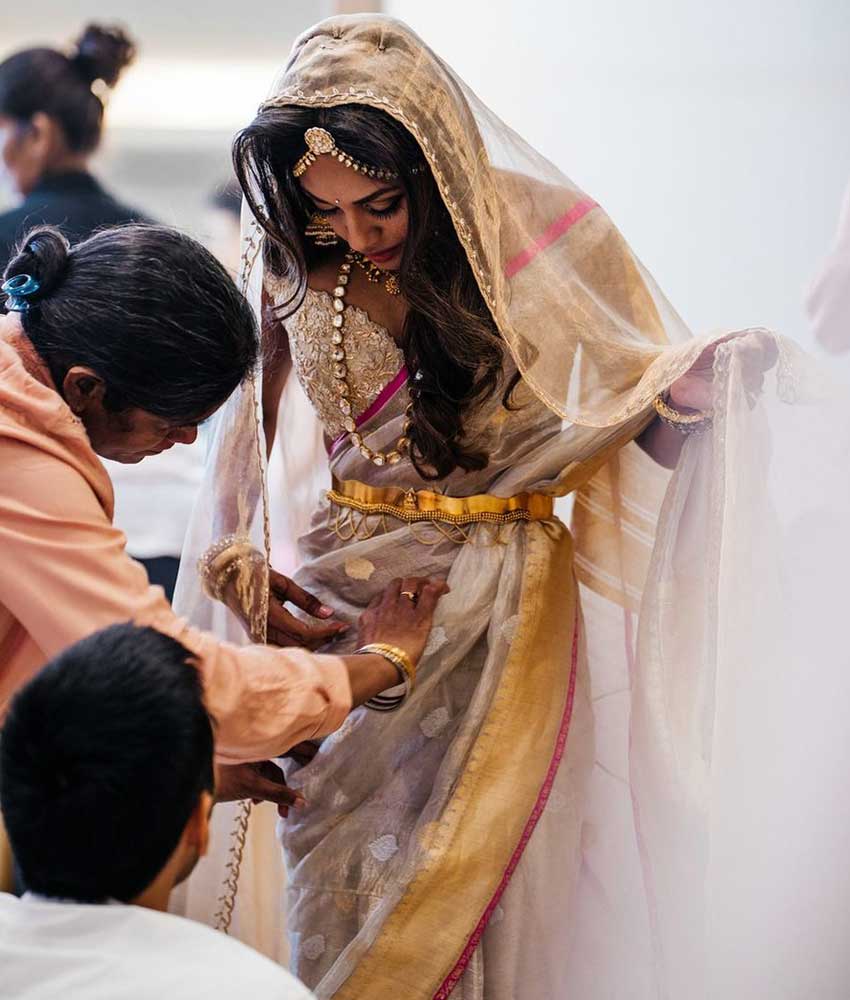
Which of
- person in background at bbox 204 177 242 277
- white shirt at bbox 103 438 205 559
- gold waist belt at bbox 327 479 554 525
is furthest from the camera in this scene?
person in background at bbox 204 177 242 277

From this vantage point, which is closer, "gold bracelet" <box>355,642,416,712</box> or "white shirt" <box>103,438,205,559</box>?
"gold bracelet" <box>355,642,416,712</box>

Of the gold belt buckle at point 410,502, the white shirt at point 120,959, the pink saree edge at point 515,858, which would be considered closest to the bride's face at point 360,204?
the gold belt buckle at point 410,502

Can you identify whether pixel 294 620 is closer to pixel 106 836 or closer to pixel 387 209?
pixel 387 209

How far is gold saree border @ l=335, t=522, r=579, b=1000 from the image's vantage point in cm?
157

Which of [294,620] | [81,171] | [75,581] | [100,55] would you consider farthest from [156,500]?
[75,581]

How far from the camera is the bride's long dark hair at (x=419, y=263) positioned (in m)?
1.54

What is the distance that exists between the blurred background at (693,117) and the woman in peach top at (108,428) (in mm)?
215

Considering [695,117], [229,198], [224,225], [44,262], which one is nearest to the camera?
[44,262]

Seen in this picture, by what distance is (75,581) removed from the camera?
132 centimetres

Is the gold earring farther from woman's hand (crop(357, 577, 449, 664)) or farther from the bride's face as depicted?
woman's hand (crop(357, 577, 449, 664))

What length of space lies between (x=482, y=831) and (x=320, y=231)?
0.72 metres

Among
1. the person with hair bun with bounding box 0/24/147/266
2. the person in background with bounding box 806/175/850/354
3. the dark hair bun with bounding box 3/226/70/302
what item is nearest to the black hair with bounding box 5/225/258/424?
the dark hair bun with bounding box 3/226/70/302

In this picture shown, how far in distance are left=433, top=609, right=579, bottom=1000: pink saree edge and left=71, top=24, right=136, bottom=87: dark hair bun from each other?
71.4 inches

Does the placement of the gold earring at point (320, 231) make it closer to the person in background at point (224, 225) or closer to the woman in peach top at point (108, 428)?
the woman in peach top at point (108, 428)
